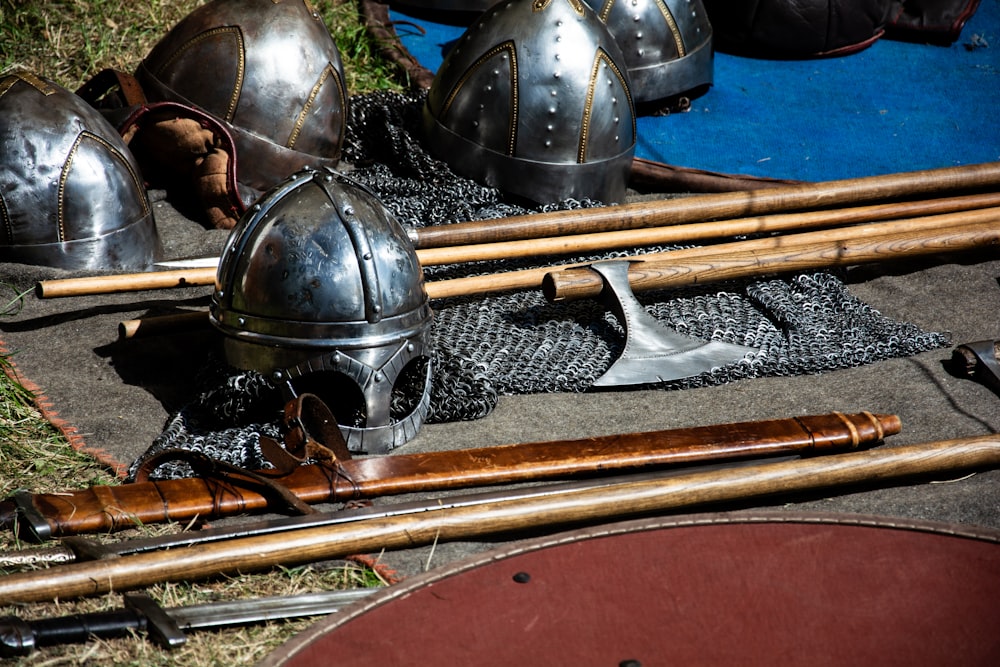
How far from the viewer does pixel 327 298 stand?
256 centimetres

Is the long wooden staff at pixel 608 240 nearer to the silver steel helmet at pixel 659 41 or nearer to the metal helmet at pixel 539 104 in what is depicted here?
the metal helmet at pixel 539 104

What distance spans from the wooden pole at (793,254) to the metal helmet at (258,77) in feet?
4.20

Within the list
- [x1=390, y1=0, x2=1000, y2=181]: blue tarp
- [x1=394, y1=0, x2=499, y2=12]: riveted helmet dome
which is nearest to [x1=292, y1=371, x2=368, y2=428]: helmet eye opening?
[x1=390, y1=0, x2=1000, y2=181]: blue tarp

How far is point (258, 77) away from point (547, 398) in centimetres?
169

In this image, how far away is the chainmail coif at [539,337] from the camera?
2.65 meters

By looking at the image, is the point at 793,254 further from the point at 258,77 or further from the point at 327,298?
the point at 258,77

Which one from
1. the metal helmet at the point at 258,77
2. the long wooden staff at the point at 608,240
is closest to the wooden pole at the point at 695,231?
the long wooden staff at the point at 608,240

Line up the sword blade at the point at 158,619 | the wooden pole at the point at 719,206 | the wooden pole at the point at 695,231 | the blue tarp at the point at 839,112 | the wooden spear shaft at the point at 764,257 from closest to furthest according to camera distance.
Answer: the sword blade at the point at 158,619, the wooden spear shaft at the point at 764,257, the wooden pole at the point at 695,231, the wooden pole at the point at 719,206, the blue tarp at the point at 839,112

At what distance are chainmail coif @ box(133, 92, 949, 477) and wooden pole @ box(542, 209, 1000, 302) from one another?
4.7 inches

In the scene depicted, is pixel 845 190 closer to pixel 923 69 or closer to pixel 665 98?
pixel 665 98

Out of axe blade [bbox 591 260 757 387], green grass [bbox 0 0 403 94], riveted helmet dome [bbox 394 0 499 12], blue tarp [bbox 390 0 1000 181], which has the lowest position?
blue tarp [bbox 390 0 1000 181]

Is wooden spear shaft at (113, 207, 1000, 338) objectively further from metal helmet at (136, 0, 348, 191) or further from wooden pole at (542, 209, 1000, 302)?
metal helmet at (136, 0, 348, 191)

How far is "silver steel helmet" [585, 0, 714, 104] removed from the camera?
466cm

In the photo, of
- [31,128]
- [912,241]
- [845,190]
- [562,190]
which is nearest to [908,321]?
[912,241]
